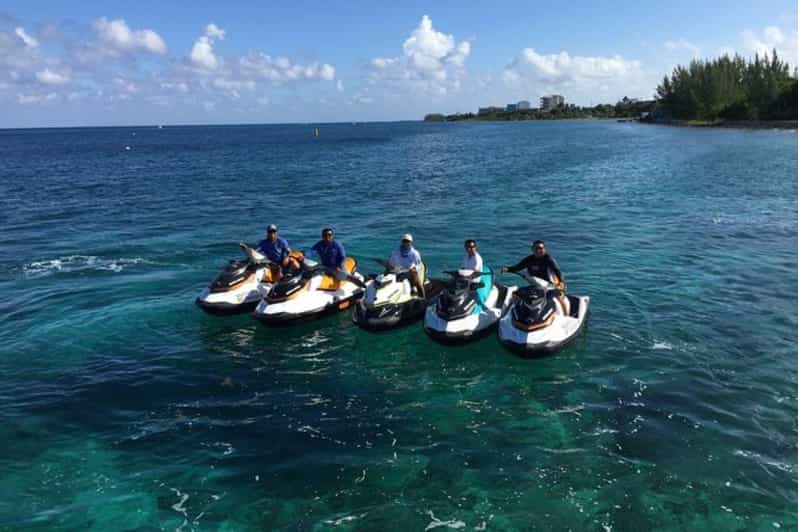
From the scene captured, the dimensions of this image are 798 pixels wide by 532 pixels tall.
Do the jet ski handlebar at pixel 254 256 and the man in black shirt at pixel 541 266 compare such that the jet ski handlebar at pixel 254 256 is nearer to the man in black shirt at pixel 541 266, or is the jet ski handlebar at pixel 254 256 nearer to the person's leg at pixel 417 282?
the person's leg at pixel 417 282

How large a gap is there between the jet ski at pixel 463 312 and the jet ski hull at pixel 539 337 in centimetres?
53

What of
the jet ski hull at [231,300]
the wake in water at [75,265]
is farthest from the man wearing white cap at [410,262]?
the wake in water at [75,265]

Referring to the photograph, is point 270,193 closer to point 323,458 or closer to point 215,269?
point 215,269

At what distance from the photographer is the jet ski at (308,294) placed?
42.2 feet

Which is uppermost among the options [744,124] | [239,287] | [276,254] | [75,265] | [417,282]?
[744,124]

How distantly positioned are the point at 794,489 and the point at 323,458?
6.57 m

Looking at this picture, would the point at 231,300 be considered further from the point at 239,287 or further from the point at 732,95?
the point at 732,95

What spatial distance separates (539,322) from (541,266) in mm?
1964

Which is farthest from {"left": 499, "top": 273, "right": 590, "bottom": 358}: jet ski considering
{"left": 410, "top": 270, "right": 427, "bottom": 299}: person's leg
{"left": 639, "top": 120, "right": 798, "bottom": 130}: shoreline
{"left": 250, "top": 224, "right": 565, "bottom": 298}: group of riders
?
{"left": 639, "top": 120, "right": 798, "bottom": 130}: shoreline

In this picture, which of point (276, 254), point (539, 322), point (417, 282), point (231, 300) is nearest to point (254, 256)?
point (276, 254)

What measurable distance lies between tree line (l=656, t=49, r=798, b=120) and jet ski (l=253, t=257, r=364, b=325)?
113164mm

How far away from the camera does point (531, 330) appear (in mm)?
10812

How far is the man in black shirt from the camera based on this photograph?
12320 mm

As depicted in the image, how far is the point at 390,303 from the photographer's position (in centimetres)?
1270
